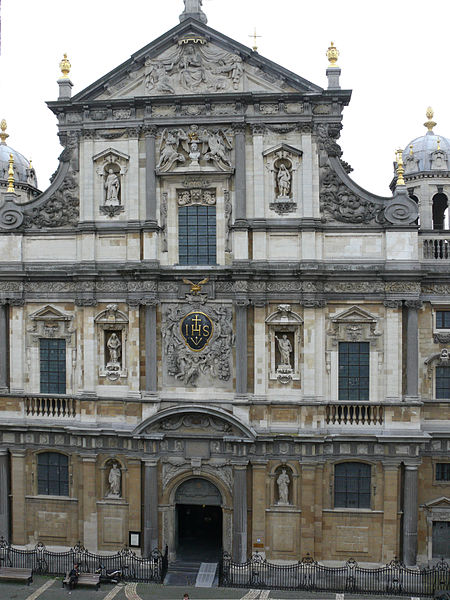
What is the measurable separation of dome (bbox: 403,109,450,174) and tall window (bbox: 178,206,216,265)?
32.1 ft

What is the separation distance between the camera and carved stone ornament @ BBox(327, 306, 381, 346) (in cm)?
2752

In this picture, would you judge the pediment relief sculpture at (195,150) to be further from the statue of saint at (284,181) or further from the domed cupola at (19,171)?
the domed cupola at (19,171)

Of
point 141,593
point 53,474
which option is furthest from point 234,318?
point 141,593

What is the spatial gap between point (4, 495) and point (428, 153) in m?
24.5

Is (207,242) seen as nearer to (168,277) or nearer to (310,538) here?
(168,277)

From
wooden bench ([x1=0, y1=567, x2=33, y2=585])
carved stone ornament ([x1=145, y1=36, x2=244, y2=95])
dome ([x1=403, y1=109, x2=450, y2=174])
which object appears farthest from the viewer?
dome ([x1=403, y1=109, x2=450, y2=174])

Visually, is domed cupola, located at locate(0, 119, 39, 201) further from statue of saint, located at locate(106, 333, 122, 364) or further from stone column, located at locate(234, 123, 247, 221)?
stone column, located at locate(234, 123, 247, 221)

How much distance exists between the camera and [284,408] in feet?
91.2

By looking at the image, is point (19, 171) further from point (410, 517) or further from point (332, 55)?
point (410, 517)

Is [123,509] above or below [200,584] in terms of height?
above

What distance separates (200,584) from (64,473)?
25.1 ft

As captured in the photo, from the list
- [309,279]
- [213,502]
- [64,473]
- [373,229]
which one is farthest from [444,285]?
[64,473]

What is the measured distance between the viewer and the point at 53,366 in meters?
29.5

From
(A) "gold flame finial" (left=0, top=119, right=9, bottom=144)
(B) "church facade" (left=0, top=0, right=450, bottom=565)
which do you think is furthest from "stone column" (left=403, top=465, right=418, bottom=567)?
(A) "gold flame finial" (left=0, top=119, right=9, bottom=144)
